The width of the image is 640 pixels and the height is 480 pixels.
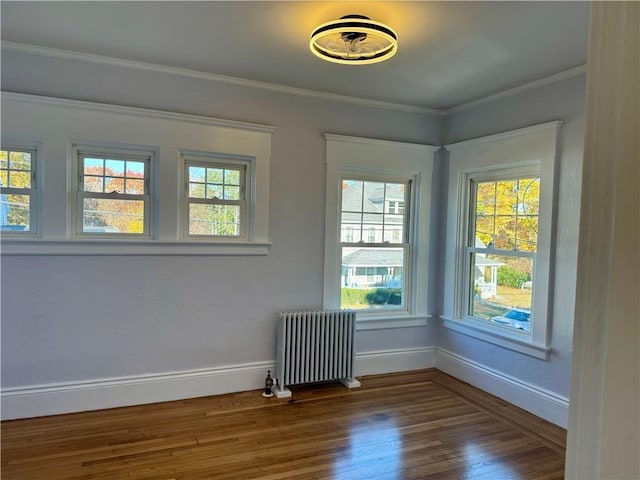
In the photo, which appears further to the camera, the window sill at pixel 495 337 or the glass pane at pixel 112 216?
the window sill at pixel 495 337

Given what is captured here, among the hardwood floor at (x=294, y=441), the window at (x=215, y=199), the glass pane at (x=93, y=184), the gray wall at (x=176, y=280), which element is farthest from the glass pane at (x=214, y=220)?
the hardwood floor at (x=294, y=441)

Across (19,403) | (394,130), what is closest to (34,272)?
(19,403)

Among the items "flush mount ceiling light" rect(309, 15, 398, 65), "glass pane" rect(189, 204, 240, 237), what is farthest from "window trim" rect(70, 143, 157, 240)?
"flush mount ceiling light" rect(309, 15, 398, 65)

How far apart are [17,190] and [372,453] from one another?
305cm

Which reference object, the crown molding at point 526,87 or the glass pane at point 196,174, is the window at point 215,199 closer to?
the glass pane at point 196,174

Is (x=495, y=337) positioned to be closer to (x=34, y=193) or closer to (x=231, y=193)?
(x=231, y=193)

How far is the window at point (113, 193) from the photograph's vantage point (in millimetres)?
3312

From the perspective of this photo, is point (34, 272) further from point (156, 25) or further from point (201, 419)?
point (156, 25)

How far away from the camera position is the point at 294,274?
12.9 ft

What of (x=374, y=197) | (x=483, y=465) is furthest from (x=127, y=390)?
(x=374, y=197)

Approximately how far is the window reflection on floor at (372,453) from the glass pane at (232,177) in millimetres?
2177

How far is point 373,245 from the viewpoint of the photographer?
4.32 meters

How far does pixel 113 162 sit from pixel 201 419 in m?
2.07

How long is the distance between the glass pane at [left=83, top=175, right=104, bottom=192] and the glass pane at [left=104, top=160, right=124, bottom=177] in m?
0.08
